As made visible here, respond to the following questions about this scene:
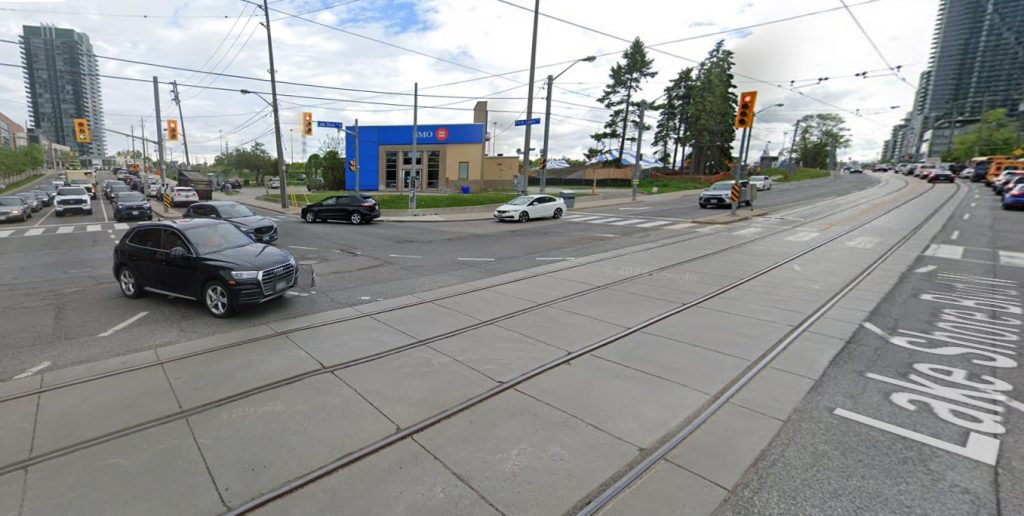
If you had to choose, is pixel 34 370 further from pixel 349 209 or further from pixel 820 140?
pixel 820 140

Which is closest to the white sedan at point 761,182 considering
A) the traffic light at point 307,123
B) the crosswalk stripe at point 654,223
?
the crosswalk stripe at point 654,223

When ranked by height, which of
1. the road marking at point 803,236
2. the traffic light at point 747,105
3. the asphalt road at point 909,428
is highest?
the traffic light at point 747,105

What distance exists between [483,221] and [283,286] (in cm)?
1658

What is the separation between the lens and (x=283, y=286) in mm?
A: 7816

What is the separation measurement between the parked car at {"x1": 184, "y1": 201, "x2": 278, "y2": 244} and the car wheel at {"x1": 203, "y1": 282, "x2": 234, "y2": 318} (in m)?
8.05

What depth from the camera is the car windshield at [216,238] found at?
25.5 ft

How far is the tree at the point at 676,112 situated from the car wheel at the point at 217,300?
5973 centimetres

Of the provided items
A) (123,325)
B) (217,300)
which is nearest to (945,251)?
(217,300)

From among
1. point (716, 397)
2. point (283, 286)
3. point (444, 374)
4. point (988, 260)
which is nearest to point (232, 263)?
point (283, 286)

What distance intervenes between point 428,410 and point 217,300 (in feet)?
16.7

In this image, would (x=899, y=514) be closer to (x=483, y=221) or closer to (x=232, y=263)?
(x=232, y=263)

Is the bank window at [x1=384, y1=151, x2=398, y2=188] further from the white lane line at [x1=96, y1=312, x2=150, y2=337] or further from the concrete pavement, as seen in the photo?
the concrete pavement

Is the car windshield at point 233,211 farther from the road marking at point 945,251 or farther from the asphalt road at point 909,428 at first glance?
the road marking at point 945,251

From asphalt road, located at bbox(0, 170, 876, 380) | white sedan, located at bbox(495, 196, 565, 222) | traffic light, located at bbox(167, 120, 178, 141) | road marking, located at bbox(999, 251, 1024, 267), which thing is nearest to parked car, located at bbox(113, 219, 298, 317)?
asphalt road, located at bbox(0, 170, 876, 380)
